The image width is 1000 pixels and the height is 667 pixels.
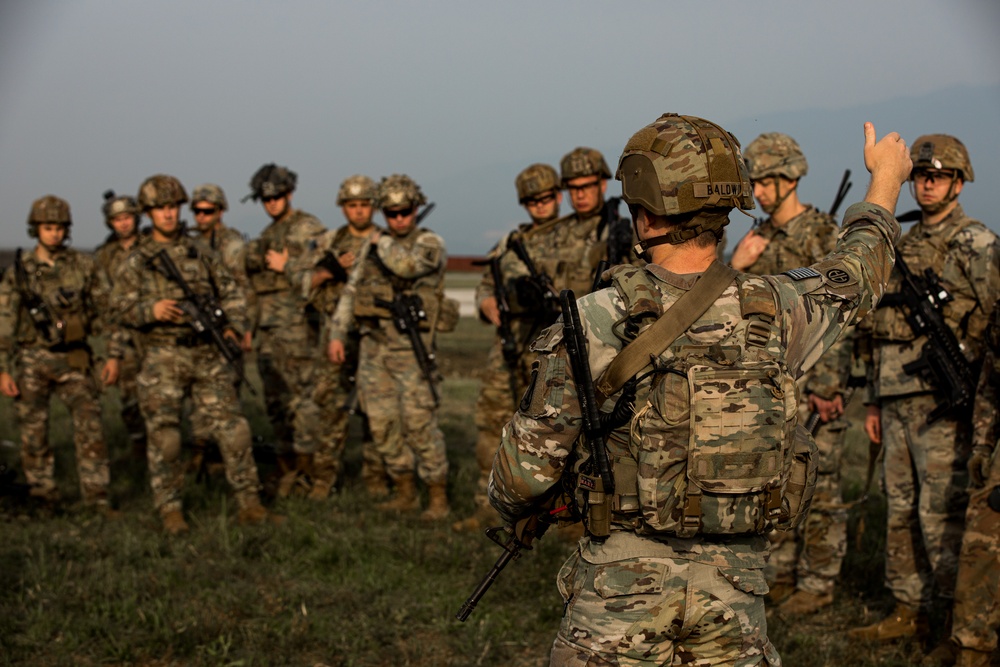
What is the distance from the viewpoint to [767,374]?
8.70ft

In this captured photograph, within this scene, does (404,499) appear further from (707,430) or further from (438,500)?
(707,430)

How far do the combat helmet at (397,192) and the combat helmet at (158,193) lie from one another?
1.62 metres

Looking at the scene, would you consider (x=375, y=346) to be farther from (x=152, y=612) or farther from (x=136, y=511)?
(x=152, y=612)

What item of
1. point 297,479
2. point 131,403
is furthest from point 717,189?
point 131,403

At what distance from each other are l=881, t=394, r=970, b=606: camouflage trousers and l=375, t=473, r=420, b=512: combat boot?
13.3 feet

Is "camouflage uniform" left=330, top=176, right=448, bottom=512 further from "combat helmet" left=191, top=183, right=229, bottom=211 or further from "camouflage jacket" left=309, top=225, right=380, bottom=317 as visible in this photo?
"combat helmet" left=191, top=183, right=229, bottom=211

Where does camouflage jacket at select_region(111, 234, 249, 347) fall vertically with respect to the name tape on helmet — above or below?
below

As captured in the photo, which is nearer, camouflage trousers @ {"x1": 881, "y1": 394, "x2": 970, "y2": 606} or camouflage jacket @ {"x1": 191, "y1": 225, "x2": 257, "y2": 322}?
camouflage trousers @ {"x1": 881, "y1": 394, "x2": 970, "y2": 606}

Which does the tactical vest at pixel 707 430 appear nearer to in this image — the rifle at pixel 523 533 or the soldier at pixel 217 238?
the rifle at pixel 523 533

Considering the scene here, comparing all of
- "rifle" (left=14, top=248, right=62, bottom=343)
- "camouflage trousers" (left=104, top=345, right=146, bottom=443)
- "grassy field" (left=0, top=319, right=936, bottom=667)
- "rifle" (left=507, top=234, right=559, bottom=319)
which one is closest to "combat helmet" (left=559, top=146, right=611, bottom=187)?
"rifle" (left=507, top=234, right=559, bottom=319)

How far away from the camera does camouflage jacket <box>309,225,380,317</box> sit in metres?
9.02

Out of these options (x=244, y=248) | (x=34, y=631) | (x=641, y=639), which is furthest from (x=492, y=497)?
(x=244, y=248)

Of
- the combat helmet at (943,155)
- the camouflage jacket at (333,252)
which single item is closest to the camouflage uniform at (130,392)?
the camouflage jacket at (333,252)

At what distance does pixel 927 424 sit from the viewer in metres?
5.27
